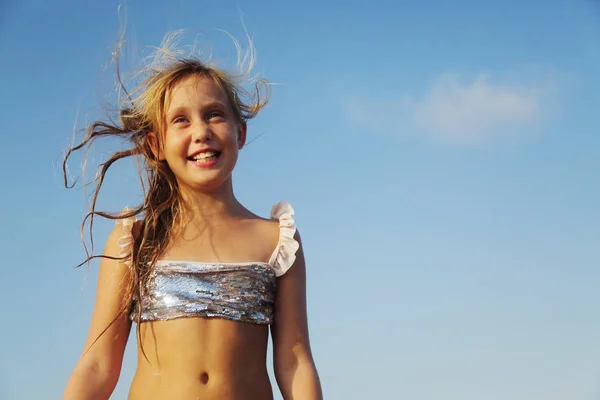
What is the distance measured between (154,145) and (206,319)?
3.10 feet

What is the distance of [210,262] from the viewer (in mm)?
3543

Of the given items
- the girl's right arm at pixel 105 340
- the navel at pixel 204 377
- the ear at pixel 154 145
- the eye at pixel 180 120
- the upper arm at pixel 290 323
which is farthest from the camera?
the ear at pixel 154 145

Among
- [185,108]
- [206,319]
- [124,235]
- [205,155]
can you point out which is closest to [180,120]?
[185,108]

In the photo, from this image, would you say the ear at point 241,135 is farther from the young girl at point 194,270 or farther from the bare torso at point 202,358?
the bare torso at point 202,358

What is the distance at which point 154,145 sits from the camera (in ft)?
12.8

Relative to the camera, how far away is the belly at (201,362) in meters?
3.36

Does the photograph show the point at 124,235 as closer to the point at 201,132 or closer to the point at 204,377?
the point at 201,132

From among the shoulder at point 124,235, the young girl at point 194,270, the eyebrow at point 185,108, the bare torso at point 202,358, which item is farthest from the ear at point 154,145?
the bare torso at point 202,358

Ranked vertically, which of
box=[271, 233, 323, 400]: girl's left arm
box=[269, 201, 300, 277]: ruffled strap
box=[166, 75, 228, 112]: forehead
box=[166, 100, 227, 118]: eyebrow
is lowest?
box=[271, 233, 323, 400]: girl's left arm

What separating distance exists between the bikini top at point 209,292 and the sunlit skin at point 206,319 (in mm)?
40

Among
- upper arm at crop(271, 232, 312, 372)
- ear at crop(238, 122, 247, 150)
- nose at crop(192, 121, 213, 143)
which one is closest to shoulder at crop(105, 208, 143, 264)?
nose at crop(192, 121, 213, 143)

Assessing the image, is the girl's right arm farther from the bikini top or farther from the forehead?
the forehead

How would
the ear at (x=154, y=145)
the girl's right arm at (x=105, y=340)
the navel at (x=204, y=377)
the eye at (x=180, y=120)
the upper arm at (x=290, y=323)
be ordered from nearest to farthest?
the navel at (x=204, y=377)
the girl's right arm at (x=105, y=340)
the upper arm at (x=290, y=323)
the eye at (x=180, y=120)
the ear at (x=154, y=145)

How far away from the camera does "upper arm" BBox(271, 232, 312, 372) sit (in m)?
3.63
